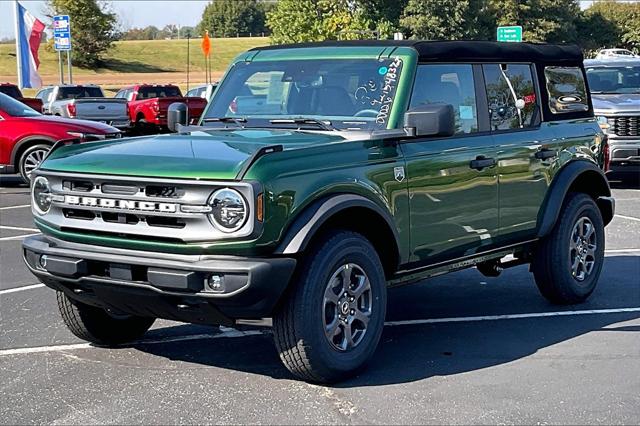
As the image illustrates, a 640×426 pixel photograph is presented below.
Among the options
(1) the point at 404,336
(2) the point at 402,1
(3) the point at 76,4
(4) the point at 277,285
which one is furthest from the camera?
(3) the point at 76,4

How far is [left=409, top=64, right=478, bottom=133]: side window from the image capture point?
19.8 feet

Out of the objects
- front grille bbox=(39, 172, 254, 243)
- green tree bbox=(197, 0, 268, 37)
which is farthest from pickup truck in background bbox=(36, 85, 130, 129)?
green tree bbox=(197, 0, 268, 37)

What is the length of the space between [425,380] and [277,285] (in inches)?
47.3

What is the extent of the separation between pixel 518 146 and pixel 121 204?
3078 mm

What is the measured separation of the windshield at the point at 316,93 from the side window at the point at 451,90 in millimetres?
206

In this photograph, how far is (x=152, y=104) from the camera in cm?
2908

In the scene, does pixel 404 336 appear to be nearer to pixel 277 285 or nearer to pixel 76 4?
pixel 277 285

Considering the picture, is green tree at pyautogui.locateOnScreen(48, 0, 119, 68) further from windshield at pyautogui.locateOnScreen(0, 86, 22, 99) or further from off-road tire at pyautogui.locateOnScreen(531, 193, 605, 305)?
off-road tire at pyautogui.locateOnScreen(531, 193, 605, 305)

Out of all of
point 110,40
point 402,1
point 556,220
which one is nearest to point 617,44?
point 402,1

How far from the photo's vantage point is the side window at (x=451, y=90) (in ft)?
19.8

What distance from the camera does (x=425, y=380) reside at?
536cm

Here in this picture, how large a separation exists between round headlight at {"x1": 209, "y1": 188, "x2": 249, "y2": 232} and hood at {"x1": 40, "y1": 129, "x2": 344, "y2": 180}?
0.29 ft

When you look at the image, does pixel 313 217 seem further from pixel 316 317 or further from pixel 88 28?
pixel 88 28

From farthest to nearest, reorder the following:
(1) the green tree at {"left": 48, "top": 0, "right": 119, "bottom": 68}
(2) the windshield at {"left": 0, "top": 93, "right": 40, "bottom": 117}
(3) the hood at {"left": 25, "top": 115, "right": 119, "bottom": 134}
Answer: (1) the green tree at {"left": 48, "top": 0, "right": 119, "bottom": 68} → (2) the windshield at {"left": 0, "top": 93, "right": 40, "bottom": 117} → (3) the hood at {"left": 25, "top": 115, "right": 119, "bottom": 134}
